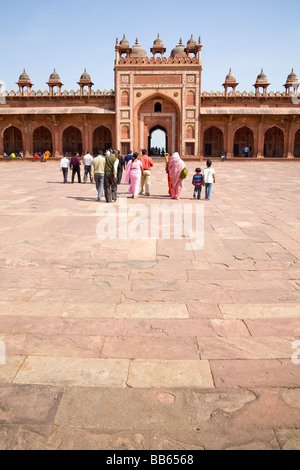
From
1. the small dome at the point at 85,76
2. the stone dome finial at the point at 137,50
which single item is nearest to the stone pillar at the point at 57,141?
the small dome at the point at 85,76

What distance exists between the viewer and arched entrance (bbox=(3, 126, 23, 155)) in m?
32.7

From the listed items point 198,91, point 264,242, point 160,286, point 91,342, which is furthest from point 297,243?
point 198,91

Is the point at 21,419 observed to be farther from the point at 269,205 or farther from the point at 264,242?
the point at 269,205

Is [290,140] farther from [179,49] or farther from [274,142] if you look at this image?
[179,49]

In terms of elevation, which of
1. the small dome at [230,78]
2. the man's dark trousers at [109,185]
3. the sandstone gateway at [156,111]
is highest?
the small dome at [230,78]

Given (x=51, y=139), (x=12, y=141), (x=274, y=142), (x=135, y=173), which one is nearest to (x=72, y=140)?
(x=51, y=139)

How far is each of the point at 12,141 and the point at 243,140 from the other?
61.7 ft

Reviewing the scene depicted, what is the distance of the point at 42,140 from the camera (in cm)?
3272

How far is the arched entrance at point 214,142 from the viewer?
31.5 metres

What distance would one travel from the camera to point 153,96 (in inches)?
1136

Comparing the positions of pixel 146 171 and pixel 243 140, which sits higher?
pixel 243 140

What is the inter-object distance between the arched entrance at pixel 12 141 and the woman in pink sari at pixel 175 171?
2618 centimetres

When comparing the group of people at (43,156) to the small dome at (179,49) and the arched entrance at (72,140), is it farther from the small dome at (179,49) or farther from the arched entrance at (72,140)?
the small dome at (179,49)
